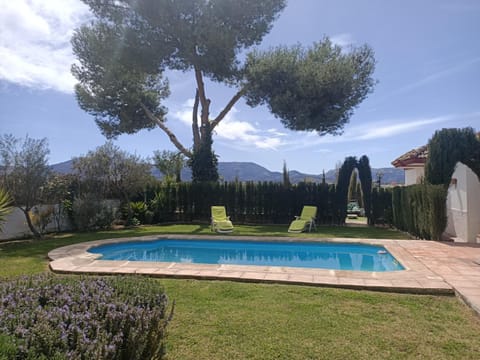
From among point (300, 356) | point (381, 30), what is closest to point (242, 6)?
point (381, 30)

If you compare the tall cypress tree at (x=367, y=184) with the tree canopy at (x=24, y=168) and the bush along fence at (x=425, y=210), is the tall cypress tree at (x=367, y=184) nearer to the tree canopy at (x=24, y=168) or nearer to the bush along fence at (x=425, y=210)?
the bush along fence at (x=425, y=210)

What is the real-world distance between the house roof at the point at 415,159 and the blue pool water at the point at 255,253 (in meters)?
6.90

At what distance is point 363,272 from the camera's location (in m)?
6.45

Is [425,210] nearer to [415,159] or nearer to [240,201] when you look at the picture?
[415,159]

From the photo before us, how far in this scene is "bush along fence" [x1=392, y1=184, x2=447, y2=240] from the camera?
999 centimetres

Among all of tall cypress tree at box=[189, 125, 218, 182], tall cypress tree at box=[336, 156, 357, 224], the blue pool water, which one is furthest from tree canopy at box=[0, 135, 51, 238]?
tall cypress tree at box=[336, 156, 357, 224]

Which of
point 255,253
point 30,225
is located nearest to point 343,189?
point 255,253

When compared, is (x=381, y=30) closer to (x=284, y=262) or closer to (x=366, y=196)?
(x=366, y=196)

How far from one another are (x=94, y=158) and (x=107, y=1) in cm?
872

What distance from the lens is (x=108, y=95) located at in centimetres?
2005

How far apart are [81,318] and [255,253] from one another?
8373mm

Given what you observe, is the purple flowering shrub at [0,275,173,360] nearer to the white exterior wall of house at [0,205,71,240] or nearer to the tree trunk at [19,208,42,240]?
the tree trunk at [19,208,42,240]

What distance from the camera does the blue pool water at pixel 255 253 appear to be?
8.86m

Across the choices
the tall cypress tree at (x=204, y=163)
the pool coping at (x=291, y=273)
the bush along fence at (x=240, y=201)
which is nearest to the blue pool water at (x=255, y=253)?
the pool coping at (x=291, y=273)
